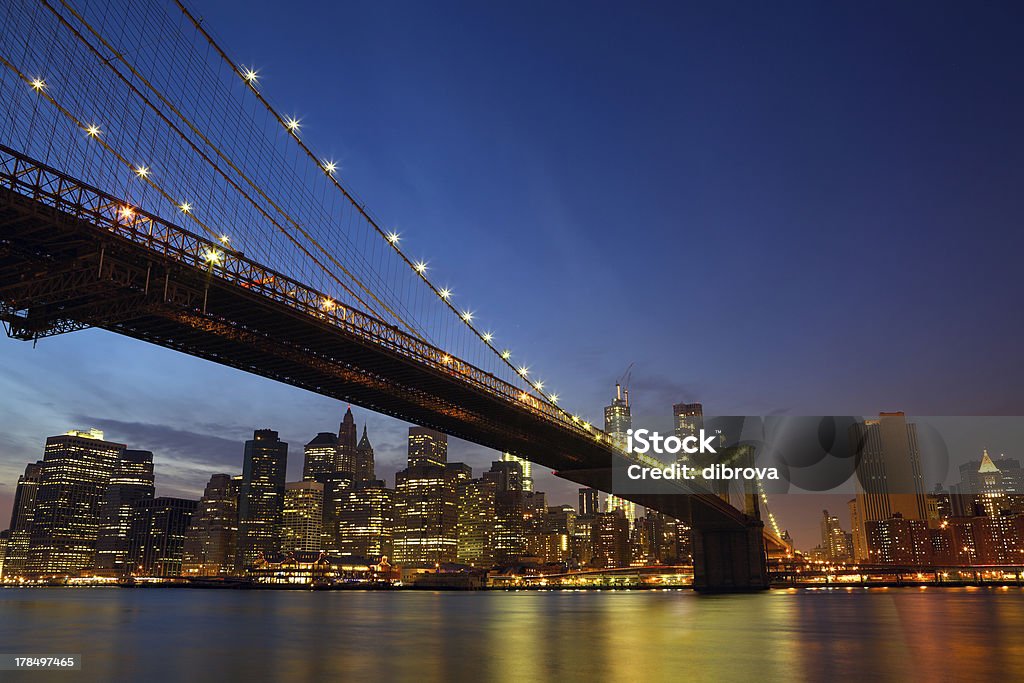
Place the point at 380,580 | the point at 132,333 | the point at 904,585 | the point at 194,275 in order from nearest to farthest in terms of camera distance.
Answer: the point at 194,275 → the point at 132,333 → the point at 904,585 → the point at 380,580

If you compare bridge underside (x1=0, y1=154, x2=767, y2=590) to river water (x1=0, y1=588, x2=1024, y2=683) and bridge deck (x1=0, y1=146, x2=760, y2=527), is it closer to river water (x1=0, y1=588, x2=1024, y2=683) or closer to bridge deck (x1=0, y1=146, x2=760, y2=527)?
bridge deck (x1=0, y1=146, x2=760, y2=527)

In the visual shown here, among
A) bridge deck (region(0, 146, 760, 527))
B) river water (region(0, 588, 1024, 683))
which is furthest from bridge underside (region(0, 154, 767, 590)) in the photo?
river water (region(0, 588, 1024, 683))

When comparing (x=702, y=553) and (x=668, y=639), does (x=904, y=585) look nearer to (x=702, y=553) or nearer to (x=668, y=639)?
(x=702, y=553)

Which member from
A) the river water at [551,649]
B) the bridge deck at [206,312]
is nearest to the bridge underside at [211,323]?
the bridge deck at [206,312]

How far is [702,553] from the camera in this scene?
82125 mm

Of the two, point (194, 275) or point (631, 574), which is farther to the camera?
point (631, 574)

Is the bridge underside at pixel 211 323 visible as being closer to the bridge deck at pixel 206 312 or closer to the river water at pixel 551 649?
the bridge deck at pixel 206 312

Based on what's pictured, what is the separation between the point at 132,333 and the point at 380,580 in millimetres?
171208

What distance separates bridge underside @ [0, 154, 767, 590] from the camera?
88.4ft

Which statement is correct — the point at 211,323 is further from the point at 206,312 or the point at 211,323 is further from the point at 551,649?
the point at 551,649

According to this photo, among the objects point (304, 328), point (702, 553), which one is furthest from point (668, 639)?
point (702, 553)

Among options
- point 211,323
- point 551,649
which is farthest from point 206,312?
point 551,649

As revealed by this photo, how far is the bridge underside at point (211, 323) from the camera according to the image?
88.4 feet

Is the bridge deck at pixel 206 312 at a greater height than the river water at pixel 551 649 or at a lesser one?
greater
